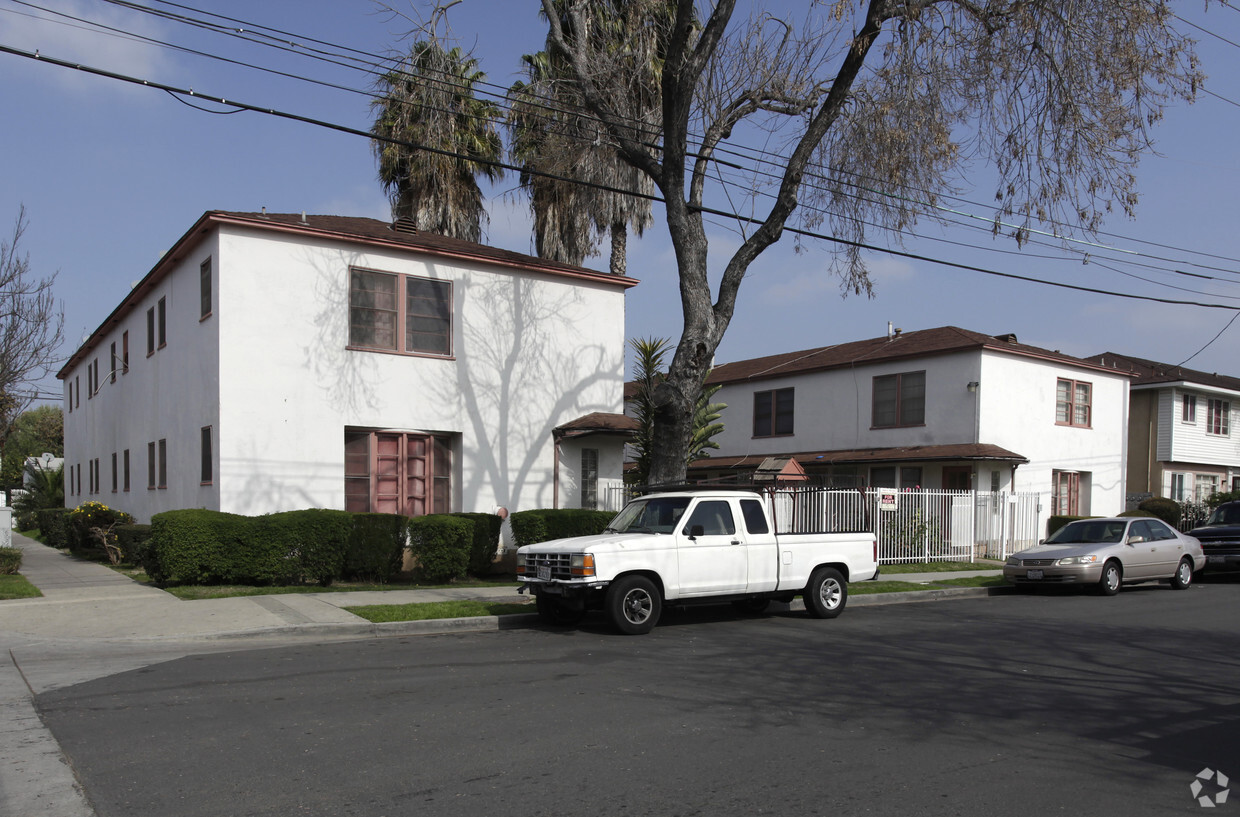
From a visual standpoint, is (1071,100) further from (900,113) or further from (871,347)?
(871,347)

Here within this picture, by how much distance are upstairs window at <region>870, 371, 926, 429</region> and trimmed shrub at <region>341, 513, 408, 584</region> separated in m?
18.6

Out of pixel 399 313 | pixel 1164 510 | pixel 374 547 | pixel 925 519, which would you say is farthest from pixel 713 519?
pixel 1164 510

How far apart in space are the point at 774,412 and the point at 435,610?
23.3 m

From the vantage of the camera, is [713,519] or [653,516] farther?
[653,516]

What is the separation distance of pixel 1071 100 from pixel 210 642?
14.5m

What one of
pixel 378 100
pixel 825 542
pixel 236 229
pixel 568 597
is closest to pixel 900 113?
pixel 825 542

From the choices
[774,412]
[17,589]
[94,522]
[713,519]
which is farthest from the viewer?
[774,412]

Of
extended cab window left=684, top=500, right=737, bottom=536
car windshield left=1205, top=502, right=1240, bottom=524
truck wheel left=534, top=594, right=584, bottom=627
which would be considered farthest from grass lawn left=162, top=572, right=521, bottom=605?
car windshield left=1205, top=502, right=1240, bottom=524

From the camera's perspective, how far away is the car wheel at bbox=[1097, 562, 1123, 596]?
17.5 metres

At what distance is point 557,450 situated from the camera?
19.6m

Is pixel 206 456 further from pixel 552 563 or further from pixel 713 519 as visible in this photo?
pixel 713 519

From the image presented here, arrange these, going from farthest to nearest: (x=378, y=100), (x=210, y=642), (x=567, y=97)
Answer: (x=567, y=97)
(x=378, y=100)
(x=210, y=642)

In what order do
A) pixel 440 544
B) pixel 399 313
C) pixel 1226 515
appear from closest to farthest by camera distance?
pixel 440 544 → pixel 399 313 → pixel 1226 515

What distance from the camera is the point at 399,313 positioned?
1805cm
